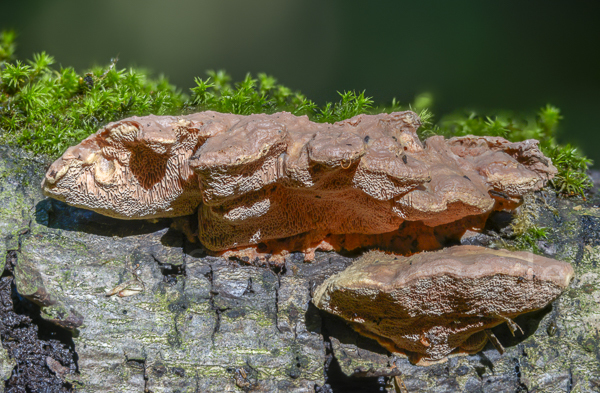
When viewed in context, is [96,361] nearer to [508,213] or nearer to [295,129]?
[295,129]

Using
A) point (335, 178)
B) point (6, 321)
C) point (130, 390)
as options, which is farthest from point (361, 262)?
point (6, 321)

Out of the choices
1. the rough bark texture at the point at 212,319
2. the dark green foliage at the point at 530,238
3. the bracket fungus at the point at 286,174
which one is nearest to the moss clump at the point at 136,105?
the rough bark texture at the point at 212,319

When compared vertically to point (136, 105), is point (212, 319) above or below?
below

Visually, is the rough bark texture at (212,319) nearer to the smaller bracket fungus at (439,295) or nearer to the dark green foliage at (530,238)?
the dark green foliage at (530,238)

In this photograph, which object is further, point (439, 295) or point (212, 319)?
point (212, 319)

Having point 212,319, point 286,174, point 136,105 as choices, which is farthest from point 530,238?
point 136,105

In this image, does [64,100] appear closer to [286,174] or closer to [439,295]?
[286,174]
